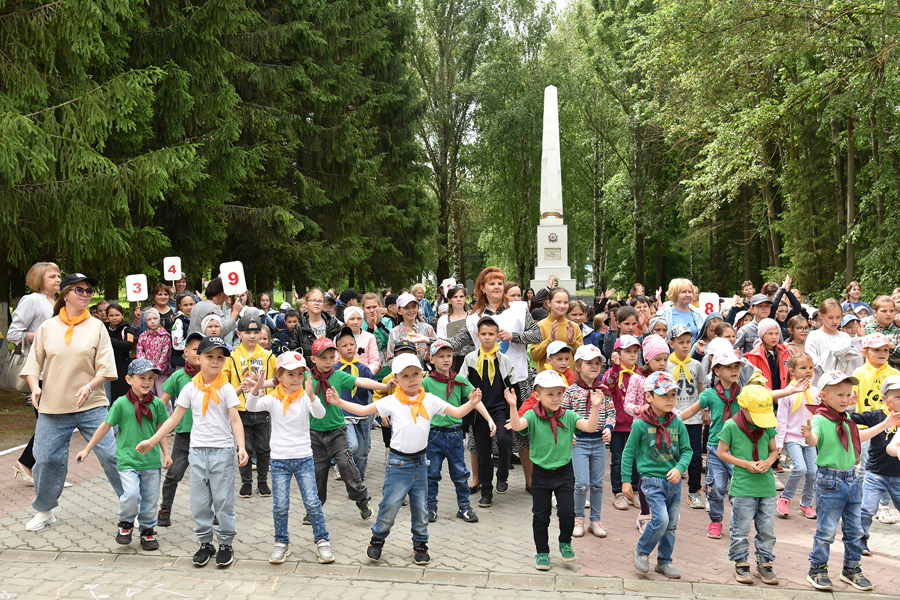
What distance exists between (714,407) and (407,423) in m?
2.78

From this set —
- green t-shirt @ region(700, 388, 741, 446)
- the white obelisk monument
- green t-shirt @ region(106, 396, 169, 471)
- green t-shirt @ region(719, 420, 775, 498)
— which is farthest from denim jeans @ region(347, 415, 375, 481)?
the white obelisk monument

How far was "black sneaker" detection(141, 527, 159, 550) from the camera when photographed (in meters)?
5.81

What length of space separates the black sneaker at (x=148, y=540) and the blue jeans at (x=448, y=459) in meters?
2.37

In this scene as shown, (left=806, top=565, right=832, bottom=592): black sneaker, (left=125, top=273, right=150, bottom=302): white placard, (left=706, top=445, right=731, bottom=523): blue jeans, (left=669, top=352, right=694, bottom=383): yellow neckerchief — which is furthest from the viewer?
(left=125, top=273, right=150, bottom=302): white placard

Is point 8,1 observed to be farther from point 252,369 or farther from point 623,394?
point 623,394

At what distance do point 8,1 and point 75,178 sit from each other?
113 inches

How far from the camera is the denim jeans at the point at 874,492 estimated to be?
18.4 feet

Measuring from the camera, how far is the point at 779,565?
5488 millimetres

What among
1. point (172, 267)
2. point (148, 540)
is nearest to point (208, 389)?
point (148, 540)

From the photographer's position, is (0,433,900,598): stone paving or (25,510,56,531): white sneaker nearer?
(0,433,900,598): stone paving

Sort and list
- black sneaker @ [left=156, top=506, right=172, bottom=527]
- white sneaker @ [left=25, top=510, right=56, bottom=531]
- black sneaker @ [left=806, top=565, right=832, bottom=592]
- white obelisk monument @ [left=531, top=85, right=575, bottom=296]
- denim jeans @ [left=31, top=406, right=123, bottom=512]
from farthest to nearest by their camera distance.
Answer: white obelisk monument @ [left=531, top=85, right=575, bottom=296]
black sneaker @ [left=156, top=506, right=172, bottom=527]
white sneaker @ [left=25, top=510, right=56, bottom=531]
denim jeans @ [left=31, top=406, right=123, bottom=512]
black sneaker @ [left=806, top=565, right=832, bottom=592]

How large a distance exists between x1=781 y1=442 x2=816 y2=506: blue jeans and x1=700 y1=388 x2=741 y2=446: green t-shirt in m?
0.91

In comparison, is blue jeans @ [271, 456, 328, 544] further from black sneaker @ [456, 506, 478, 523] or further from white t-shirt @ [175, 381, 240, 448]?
black sneaker @ [456, 506, 478, 523]

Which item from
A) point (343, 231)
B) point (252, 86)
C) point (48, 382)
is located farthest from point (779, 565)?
point (343, 231)
